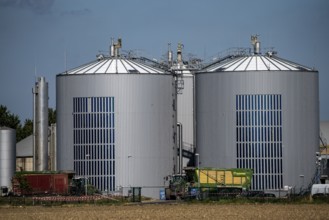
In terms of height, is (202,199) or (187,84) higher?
(187,84)

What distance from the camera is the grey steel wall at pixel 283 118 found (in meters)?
123

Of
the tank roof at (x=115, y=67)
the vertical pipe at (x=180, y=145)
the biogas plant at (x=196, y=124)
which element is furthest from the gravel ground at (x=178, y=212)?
the vertical pipe at (x=180, y=145)

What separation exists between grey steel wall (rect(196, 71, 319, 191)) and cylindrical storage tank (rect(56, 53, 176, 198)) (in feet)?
16.9

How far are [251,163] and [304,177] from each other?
17.8 ft

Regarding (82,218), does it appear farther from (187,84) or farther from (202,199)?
(187,84)

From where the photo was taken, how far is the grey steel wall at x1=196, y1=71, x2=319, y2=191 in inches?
4840

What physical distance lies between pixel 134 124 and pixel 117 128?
175 cm

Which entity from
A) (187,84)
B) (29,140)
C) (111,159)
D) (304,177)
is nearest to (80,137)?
(111,159)

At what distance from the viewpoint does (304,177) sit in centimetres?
12300

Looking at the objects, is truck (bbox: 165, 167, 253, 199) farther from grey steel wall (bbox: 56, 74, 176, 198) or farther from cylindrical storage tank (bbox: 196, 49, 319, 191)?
grey steel wall (bbox: 56, 74, 176, 198)

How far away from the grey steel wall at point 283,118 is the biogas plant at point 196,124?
0.32 feet

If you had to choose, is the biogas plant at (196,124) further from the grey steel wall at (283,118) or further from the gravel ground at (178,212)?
the gravel ground at (178,212)

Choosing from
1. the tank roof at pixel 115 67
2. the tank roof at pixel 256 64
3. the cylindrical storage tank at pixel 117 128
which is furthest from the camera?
the tank roof at pixel 115 67

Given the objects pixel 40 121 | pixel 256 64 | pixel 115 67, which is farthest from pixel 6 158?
pixel 256 64
